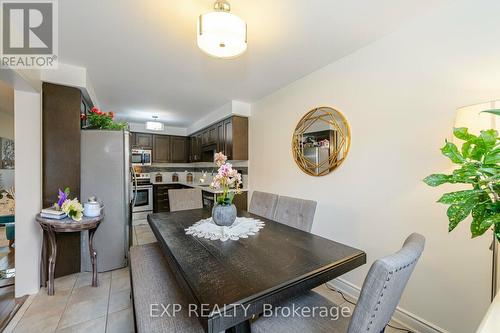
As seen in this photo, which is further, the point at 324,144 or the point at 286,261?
the point at 324,144

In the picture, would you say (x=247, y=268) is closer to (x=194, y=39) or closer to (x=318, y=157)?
(x=318, y=157)

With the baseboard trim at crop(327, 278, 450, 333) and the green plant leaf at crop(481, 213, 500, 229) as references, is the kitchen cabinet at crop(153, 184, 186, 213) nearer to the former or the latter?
the baseboard trim at crop(327, 278, 450, 333)

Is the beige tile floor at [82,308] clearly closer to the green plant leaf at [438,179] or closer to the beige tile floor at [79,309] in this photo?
the beige tile floor at [79,309]

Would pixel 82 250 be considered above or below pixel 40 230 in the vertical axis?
below

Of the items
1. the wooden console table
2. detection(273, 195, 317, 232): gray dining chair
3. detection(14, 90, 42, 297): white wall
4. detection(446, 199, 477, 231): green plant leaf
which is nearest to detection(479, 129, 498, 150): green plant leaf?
detection(446, 199, 477, 231): green plant leaf

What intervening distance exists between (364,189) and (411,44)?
1.28 metres

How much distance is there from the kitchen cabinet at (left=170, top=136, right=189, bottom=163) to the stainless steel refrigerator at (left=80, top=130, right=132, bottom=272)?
3.10 m

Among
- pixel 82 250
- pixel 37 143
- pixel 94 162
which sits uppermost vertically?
pixel 37 143

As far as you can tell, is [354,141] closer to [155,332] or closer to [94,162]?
[155,332]

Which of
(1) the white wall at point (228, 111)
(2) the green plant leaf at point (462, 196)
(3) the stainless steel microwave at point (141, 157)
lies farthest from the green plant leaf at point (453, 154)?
(3) the stainless steel microwave at point (141, 157)

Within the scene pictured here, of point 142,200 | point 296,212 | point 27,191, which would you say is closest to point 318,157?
point 296,212

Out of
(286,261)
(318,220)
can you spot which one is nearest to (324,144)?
(318,220)

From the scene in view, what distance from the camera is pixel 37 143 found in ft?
7.24

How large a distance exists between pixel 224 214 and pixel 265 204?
0.82 m
